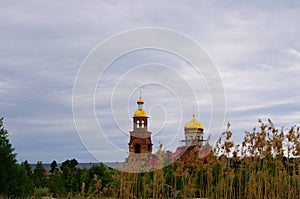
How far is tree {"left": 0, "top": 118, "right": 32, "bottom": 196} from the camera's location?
7730 mm

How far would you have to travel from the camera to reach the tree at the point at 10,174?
25.4ft

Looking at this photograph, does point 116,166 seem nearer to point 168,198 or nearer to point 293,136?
point 168,198

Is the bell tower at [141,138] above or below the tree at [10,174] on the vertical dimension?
above

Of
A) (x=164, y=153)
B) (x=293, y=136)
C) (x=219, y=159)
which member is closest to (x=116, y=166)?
(x=164, y=153)

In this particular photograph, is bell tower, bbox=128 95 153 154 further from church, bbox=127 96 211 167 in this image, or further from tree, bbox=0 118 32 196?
tree, bbox=0 118 32 196

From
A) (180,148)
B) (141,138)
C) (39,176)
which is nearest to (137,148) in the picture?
(141,138)

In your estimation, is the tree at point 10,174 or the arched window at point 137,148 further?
the arched window at point 137,148

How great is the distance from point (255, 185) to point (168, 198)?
1308mm

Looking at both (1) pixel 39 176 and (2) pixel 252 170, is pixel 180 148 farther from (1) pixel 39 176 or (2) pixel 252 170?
(1) pixel 39 176

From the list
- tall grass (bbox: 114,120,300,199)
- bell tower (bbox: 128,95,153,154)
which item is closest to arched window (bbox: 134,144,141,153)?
bell tower (bbox: 128,95,153,154)

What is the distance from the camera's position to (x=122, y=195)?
705 centimetres

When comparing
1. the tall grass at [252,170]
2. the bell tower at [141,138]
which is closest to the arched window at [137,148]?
the bell tower at [141,138]

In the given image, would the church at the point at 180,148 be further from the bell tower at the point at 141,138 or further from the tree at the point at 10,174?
the tree at the point at 10,174

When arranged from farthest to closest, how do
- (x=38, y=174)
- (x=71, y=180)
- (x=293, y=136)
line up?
(x=38, y=174)
(x=71, y=180)
(x=293, y=136)
